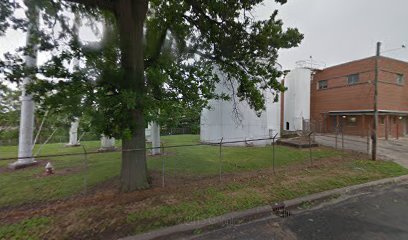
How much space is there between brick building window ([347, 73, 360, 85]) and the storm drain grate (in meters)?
25.4

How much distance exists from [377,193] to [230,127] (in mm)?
11952

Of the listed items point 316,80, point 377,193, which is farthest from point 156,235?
point 316,80

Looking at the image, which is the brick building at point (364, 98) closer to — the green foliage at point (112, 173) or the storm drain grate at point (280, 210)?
the green foliage at point (112, 173)

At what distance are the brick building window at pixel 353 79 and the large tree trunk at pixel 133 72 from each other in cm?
2648

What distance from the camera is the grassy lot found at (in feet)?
14.8

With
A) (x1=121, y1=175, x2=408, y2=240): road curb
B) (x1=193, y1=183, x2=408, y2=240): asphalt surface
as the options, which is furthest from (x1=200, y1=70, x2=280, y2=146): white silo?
(x1=193, y1=183, x2=408, y2=240): asphalt surface

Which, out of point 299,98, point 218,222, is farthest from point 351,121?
point 218,222

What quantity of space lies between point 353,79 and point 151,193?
90.8 ft

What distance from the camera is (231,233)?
4504mm

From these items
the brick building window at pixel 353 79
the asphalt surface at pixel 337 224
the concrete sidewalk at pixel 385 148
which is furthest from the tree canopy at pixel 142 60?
the brick building window at pixel 353 79

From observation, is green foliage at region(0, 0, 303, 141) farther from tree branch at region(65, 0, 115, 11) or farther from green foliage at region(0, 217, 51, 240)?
green foliage at region(0, 217, 51, 240)

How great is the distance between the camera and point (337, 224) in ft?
15.9

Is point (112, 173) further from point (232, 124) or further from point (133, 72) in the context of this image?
point (232, 124)

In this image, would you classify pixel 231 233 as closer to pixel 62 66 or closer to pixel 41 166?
pixel 62 66
